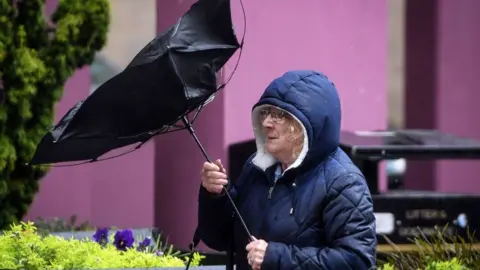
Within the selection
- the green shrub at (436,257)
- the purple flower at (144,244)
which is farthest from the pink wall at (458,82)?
the purple flower at (144,244)

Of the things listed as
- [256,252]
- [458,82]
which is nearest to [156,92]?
[256,252]

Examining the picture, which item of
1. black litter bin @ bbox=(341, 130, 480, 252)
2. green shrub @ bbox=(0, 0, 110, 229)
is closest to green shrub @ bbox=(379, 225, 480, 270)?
black litter bin @ bbox=(341, 130, 480, 252)

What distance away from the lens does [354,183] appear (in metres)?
3.71

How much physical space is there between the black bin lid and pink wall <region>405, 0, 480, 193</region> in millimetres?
1858

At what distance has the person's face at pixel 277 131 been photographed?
379cm

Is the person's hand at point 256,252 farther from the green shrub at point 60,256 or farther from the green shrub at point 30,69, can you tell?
the green shrub at point 30,69

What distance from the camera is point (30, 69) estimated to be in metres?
6.21

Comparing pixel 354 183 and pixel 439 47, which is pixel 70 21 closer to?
pixel 354 183

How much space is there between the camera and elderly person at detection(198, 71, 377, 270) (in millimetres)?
3633

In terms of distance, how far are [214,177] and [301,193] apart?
33 cm

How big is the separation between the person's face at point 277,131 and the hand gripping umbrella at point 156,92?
0.23 m

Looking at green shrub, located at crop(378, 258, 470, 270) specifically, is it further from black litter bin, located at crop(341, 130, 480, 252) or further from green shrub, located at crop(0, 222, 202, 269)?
black litter bin, located at crop(341, 130, 480, 252)

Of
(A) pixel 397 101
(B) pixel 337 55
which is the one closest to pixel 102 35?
(B) pixel 337 55

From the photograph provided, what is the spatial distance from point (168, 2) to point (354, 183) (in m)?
4.69
